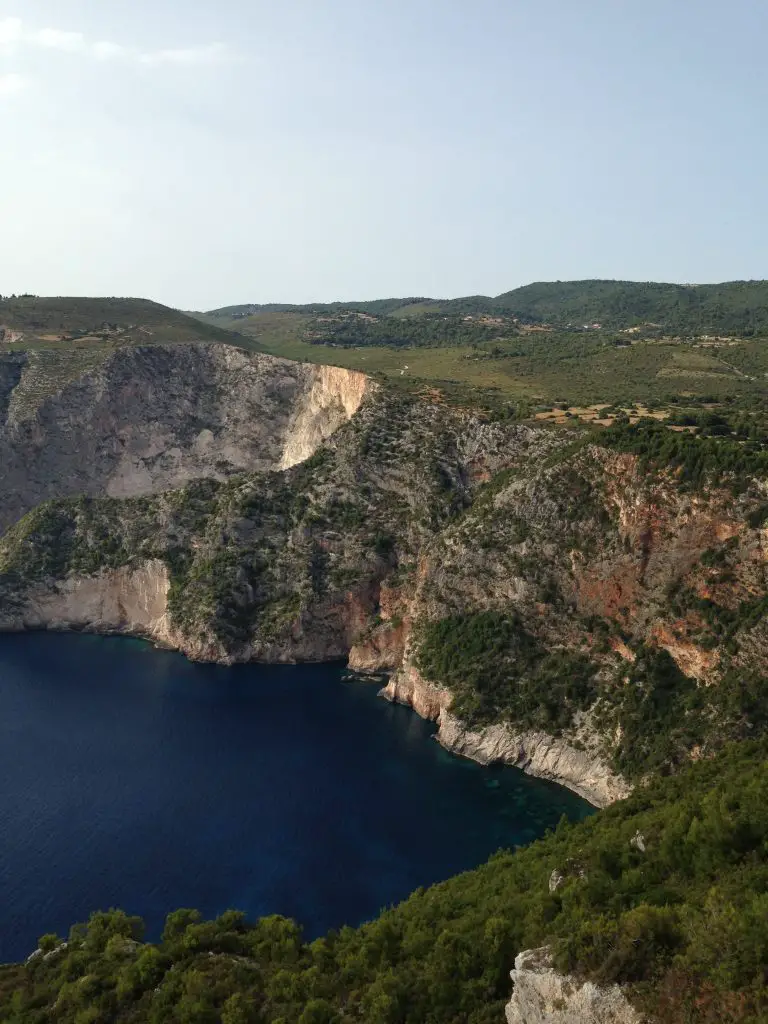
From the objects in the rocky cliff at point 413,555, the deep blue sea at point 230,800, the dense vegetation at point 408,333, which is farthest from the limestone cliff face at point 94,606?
the dense vegetation at point 408,333

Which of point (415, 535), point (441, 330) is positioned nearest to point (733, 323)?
point (441, 330)

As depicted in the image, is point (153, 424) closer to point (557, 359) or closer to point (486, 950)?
point (557, 359)

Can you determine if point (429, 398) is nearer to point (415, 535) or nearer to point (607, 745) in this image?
point (415, 535)

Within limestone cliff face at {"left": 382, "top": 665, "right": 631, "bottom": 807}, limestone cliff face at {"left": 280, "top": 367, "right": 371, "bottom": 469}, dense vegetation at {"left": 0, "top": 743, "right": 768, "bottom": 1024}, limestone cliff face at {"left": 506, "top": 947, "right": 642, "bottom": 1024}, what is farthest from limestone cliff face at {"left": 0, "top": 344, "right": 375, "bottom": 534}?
limestone cliff face at {"left": 506, "top": 947, "right": 642, "bottom": 1024}

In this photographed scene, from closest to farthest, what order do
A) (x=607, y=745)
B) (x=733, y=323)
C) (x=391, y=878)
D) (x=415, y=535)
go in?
(x=391, y=878), (x=607, y=745), (x=415, y=535), (x=733, y=323)

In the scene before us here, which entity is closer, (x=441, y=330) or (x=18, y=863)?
(x=18, y=863)

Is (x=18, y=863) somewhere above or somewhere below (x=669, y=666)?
below

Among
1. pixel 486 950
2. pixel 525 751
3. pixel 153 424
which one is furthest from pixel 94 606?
pixel 486 950

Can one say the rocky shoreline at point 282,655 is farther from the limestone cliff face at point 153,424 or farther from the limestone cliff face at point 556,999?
the limestone cliff face at point 556,999
